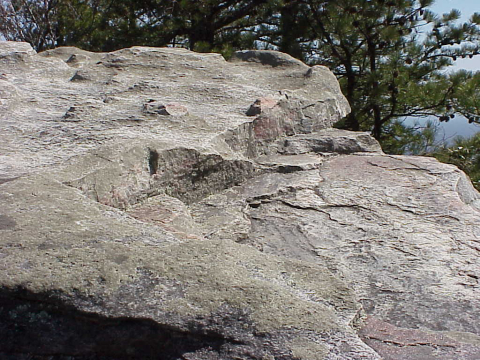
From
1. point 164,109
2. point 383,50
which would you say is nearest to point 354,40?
point 383,50

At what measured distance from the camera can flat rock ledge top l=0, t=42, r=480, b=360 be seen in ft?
2.87

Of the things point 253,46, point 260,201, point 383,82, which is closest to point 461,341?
point 260,201

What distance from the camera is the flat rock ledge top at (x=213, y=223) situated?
0.87 meters

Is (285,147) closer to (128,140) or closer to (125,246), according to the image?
(128,140)

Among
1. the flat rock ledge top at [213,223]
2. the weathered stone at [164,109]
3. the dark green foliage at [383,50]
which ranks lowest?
the flat rock ledge top at [213,223]

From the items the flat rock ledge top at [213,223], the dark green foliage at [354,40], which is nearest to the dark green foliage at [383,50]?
the dark green foliage at [354,40]

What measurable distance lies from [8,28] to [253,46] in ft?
12.6

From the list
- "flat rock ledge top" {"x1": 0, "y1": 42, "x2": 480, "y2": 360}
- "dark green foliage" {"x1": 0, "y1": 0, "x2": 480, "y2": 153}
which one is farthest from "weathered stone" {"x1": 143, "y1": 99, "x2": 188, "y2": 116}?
"dark green foliage" {"x1": 0, "y1": 0, "x2": 480, "y2": 153}

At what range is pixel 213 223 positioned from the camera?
5.04 feet

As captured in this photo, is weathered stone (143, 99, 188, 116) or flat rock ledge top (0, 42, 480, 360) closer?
flat rock ledge top (0, 42, 480, 360)

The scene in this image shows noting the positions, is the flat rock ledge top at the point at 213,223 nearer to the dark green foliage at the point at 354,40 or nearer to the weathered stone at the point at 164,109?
the weathered stone at the point at 164,109

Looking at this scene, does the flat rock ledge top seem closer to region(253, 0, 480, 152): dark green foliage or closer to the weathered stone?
the weathered stone

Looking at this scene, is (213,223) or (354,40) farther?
(354,40)

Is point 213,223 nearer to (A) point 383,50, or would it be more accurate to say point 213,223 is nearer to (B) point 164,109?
(B) point 164,109
